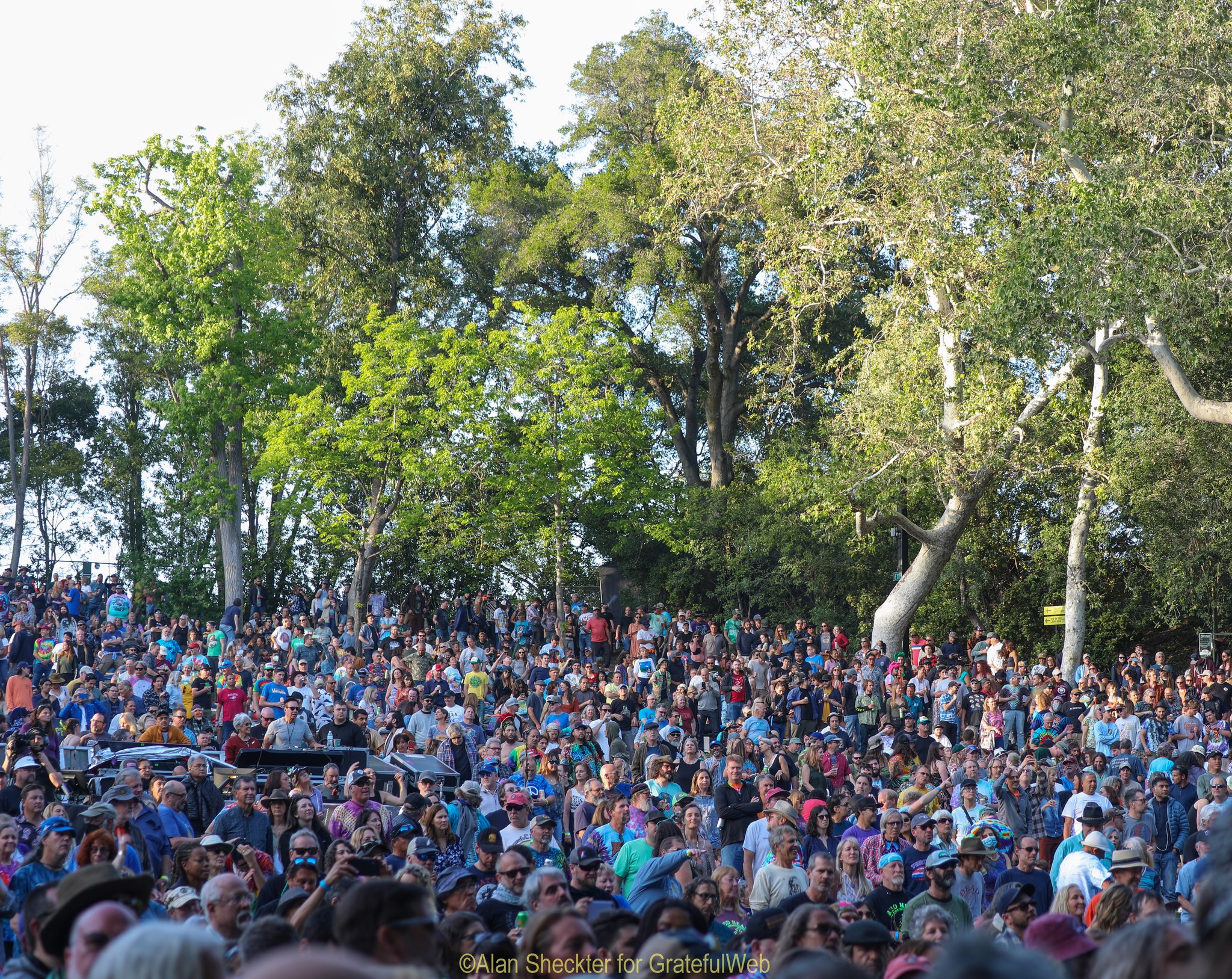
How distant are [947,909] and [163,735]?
10.1 m

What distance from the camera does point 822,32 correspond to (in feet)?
94.1

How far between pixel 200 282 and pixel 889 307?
20131mm

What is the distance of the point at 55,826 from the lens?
27.7 ft

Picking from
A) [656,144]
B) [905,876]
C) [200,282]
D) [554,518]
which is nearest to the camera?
[905,876]

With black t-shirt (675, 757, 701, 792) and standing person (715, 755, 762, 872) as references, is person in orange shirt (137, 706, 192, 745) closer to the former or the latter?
black t-shirt (675, 757, 701, 792)

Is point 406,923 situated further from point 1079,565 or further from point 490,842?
point 1079,565

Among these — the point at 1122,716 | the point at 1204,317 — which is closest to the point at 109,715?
the point at 1122,716

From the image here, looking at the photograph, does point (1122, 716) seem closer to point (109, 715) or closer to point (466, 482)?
point (109, 715)

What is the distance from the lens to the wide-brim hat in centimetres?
500

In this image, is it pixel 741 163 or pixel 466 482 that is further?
pixel 466 482

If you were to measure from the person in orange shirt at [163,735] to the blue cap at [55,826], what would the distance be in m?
7.24

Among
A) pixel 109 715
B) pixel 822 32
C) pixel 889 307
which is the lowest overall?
pixel 109 715

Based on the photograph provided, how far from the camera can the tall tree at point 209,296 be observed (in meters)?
39.0

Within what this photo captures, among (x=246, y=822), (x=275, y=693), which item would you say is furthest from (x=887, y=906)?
(x=275, y=693)
